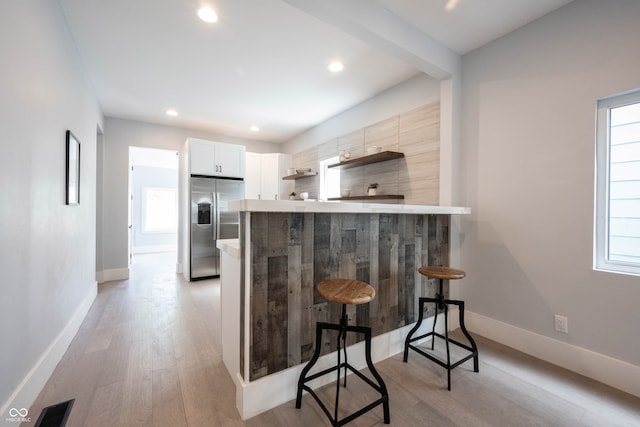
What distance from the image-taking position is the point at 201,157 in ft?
14.4

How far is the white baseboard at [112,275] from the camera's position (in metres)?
4.18

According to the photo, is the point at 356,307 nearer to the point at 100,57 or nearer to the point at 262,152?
the point at 100,57

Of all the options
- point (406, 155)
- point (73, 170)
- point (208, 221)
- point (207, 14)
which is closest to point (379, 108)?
point (406, 155)

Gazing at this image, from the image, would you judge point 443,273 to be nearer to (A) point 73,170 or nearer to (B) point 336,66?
(B) point 336,66

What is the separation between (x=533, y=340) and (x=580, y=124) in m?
1.71

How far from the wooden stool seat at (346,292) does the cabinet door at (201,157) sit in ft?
12.0

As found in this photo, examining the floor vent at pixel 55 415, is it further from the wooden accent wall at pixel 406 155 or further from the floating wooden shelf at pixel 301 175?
the floating wooden shelf at pixel 301 175

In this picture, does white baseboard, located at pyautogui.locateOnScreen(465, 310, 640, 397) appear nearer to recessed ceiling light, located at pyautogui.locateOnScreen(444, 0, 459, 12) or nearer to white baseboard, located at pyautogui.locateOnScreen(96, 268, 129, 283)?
recessed ceiling light, located at pyautogui.locateOnScreen(444, 0, 459, 12)

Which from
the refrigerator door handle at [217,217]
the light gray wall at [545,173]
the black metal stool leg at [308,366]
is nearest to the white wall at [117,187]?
the refrigerator door handle at [217,217]

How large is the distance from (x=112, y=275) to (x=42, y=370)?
3.12 m

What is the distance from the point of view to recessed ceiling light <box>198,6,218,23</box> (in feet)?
6.64

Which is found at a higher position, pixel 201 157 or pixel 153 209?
pixel 201 157

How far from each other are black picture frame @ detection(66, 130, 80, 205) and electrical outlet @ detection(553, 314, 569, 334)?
405 cm

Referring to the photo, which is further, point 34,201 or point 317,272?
point 317,272
